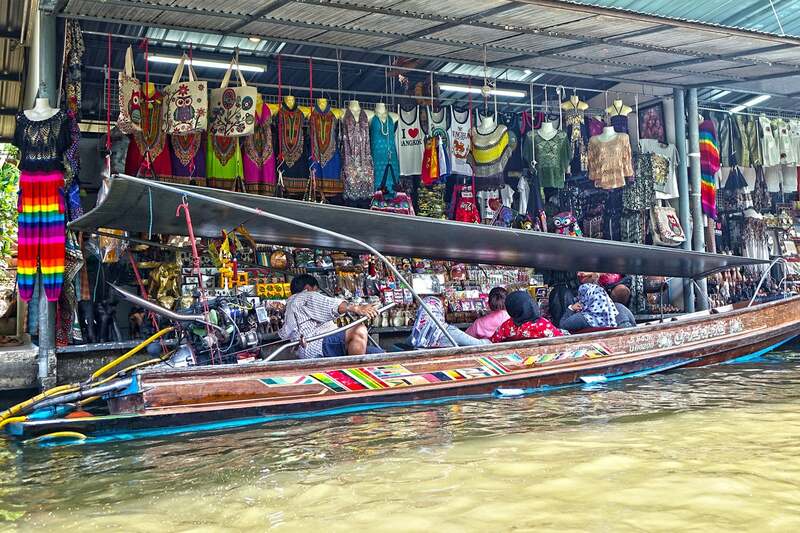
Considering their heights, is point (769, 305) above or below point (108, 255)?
below

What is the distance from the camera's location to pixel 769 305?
8.40 meters

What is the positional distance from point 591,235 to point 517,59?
3479 mm

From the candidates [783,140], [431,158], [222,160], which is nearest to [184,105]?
[222,160]

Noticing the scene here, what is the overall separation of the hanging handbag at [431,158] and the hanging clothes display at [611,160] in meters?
2.44

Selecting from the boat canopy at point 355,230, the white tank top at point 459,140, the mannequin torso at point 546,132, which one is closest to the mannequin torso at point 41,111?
the boat canopy at point 355,230

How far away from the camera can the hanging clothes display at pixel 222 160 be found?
8.44 metres

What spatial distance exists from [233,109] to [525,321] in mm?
3870

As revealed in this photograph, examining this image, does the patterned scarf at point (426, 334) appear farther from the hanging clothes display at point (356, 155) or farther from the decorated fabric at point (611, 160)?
the decorated fabric at point (611, 160)

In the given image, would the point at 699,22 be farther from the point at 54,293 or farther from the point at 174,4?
the point at 54,293

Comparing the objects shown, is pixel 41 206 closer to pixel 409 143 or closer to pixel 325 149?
pixel 325 149

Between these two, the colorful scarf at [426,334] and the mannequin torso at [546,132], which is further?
the mannequin torso at [546,132]

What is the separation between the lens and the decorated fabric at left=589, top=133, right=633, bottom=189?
10469 millimetres

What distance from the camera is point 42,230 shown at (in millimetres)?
6887

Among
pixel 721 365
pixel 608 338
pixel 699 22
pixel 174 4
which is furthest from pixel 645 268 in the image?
pixel 174 4
